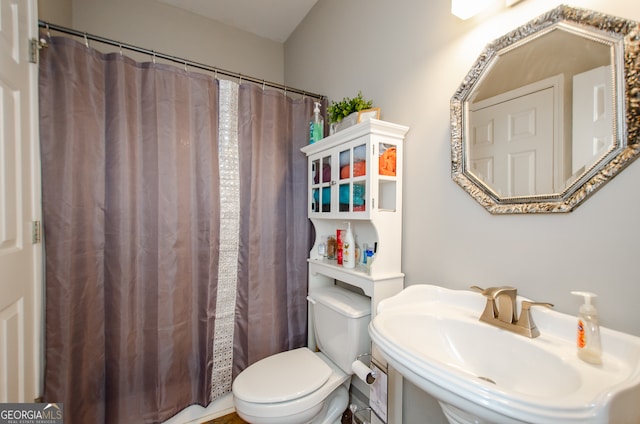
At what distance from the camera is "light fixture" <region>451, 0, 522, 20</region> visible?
94cm

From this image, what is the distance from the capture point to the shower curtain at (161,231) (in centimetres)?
124

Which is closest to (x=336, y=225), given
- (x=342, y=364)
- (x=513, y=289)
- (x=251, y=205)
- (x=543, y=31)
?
(x=251, y=205)

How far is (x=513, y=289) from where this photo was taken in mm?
866

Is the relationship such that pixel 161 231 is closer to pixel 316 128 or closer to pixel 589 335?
pixel 316 128

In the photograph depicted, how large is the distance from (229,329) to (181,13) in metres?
2.35

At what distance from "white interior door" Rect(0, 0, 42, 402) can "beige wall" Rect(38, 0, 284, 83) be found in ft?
1.71

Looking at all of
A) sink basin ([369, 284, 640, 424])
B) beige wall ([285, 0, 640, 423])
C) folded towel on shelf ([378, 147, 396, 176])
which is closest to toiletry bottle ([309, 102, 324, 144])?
beige wall ([285, 0, 640, 423])

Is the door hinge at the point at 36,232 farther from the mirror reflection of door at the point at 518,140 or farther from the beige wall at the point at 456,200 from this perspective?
the mirror reflection of door at the point at 518,140

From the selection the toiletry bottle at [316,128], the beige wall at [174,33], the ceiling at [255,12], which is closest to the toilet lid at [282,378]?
the toiletry bottle at [316,128]

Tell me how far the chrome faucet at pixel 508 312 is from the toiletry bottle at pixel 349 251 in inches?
25.3

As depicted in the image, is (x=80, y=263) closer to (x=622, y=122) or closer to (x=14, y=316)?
(x=14, y=316)

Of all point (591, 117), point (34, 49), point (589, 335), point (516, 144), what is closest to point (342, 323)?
point (589, 335)

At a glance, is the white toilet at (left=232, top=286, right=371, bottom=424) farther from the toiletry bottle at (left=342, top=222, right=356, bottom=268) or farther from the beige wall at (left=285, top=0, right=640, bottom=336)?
the beige wall at (left=285, top=0, right=640, bottom=336)

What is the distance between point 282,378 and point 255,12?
251cm
